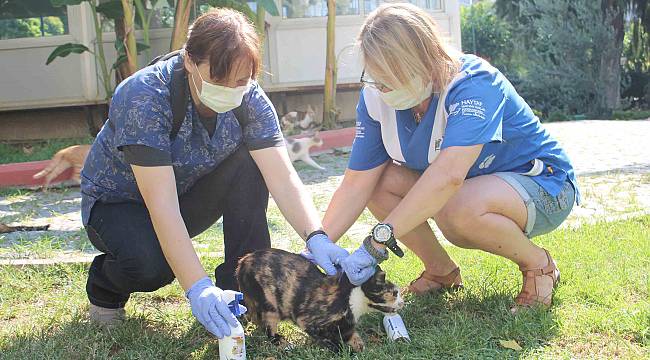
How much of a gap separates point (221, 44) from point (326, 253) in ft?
2.98

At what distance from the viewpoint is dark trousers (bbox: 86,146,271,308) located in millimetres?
3002

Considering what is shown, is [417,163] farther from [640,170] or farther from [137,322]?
[640,170]

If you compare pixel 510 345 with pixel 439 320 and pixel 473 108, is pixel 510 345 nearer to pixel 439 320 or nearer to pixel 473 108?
pixel 439 320

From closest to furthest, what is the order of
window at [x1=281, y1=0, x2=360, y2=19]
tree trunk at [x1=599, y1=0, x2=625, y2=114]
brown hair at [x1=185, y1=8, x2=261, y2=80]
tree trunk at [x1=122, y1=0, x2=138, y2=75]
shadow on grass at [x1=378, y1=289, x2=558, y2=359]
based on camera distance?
1. brown hair at [x1=185, y1=8, x2=261, y2=80]
2. shadow on grass at [x1=378, y1=289, x2=558, y2=359]
3. tree trunk at [x1=122, y1=0, x2=138, y2=75]
4. window at [x1=281, y1=0, x2=360, y2=19]
5. tree trunk at [x1=599, y1=0, x2=625, y2=114]

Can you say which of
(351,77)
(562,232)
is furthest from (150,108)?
(351,77)

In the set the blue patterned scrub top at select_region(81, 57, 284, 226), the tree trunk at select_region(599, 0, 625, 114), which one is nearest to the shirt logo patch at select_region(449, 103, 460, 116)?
the blue patterned scrub top at select_region(81, 57, 284, 226)

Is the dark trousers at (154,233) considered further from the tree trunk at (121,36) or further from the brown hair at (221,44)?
the tree trunk at (121,36)

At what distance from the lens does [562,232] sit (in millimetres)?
4426

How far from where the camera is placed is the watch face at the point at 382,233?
Answer: 2766 millimetres

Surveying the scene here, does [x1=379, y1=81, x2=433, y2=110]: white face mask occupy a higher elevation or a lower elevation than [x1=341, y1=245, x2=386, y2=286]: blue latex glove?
higher

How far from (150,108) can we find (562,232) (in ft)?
8.92

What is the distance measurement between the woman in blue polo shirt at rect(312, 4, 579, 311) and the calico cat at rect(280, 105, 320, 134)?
23.6ft

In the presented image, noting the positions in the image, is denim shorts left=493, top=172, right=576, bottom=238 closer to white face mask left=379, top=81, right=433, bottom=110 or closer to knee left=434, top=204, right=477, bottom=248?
knee left=434, top=204, right=477, bottom=248

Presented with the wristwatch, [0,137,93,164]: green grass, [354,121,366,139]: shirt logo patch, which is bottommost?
[0,137,93,164]: green grass
